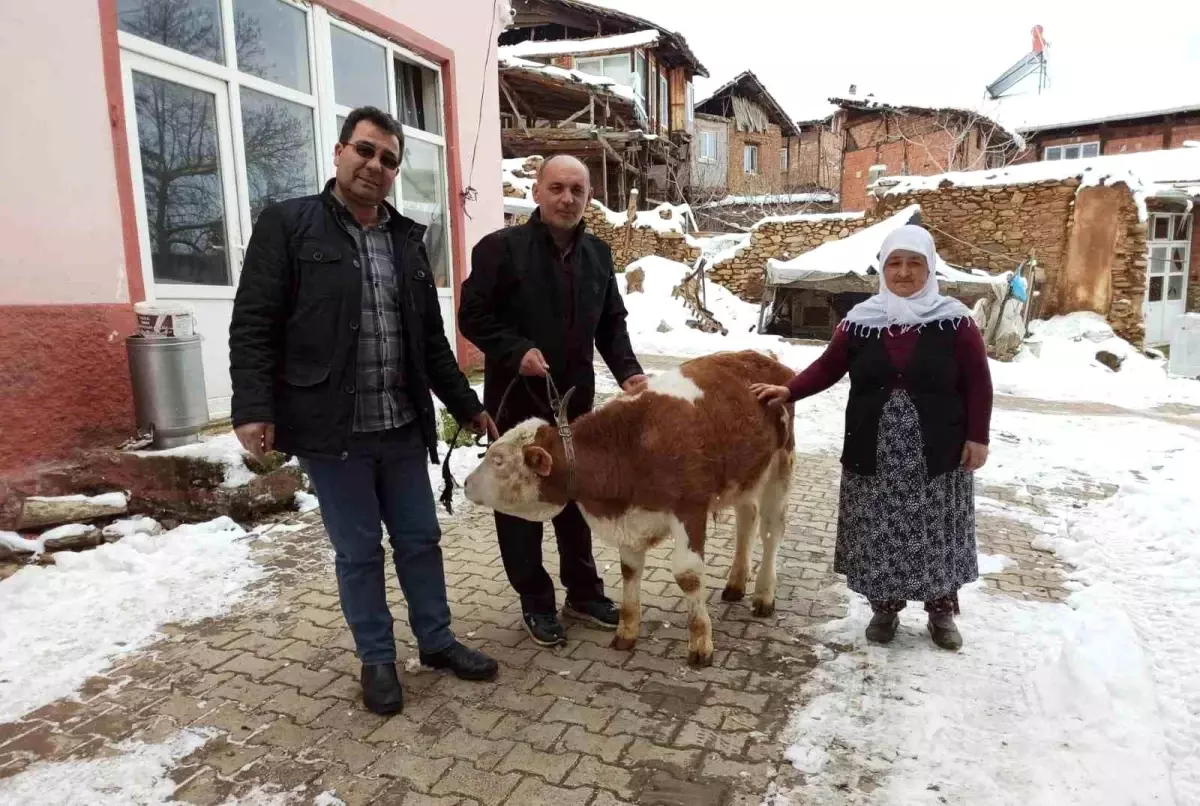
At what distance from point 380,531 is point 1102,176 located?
58.7ft

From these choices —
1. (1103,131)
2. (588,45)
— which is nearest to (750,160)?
(588,45)

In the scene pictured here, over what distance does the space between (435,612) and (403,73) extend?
745cm

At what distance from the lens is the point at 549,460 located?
124 inches

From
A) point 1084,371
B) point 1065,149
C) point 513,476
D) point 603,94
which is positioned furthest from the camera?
point 1065,149

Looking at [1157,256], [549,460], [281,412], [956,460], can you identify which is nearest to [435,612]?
[549,460]

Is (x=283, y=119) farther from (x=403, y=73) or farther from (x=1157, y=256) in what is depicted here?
(x=1157, y=256)

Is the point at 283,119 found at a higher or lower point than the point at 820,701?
higher

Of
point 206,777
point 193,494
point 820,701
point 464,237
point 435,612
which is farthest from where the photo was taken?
point 464,237

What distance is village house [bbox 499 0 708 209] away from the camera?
73.8 feet

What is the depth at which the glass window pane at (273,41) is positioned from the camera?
6.32 m

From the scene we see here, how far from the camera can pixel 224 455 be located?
201 inches

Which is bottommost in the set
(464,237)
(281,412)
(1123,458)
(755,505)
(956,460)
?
(1123,458)

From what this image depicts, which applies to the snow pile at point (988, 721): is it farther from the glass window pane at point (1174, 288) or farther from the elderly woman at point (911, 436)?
the glass window pane at point (1174, 288)

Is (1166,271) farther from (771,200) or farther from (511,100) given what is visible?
(511,100)
